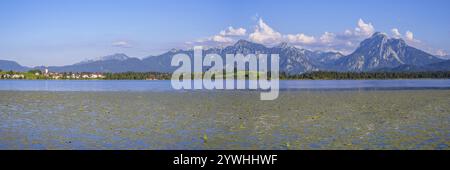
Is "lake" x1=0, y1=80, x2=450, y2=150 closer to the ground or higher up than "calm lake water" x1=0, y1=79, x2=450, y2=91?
higher up

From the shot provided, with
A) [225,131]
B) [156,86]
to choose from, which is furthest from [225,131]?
[156,86]

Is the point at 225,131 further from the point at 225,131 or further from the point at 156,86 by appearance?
the point at 156,86

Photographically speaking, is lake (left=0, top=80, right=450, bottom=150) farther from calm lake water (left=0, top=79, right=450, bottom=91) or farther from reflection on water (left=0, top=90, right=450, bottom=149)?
calm lake water (left=0, top=79, right=450, bottom=91)

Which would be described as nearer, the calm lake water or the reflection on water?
the reflection on water

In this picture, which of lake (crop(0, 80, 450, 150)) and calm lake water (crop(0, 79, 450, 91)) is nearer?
lake (crop(0, 80, 450, 150))

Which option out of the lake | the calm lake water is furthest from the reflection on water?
the calm lake water

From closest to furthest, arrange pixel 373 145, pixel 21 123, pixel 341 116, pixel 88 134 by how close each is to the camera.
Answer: pixel 373 145 → pixel 88 134 → pixel 21 123 → pixel 341 116

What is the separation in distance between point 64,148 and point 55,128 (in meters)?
7.16

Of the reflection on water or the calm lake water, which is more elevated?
the reflection on water

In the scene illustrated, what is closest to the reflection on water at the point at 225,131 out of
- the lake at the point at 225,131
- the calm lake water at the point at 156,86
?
the lake at the point at 225,131

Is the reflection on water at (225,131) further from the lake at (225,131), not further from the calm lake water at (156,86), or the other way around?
the calm lake water at (156,86)
